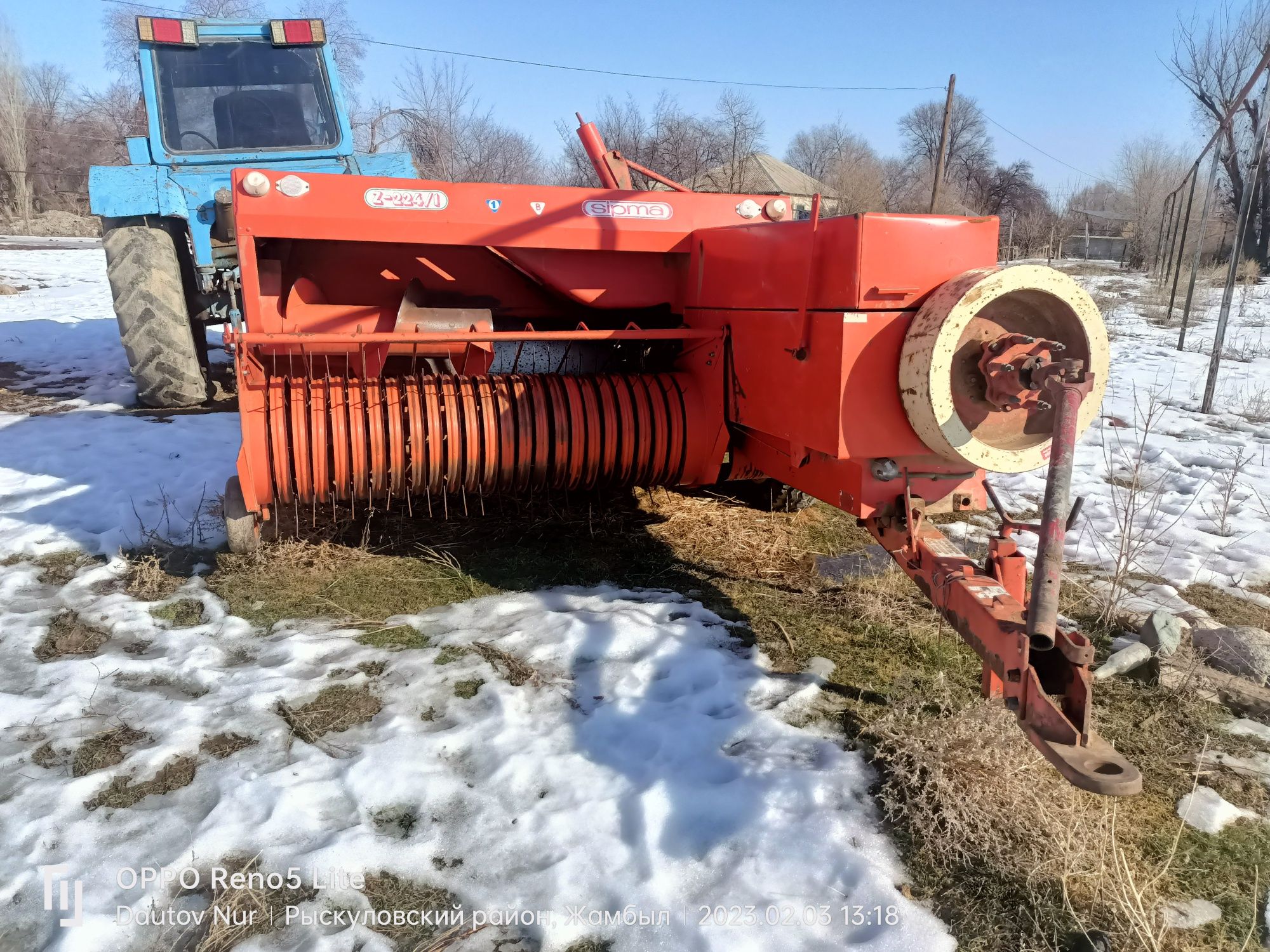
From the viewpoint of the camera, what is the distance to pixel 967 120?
5159cm

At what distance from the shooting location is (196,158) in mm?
5926

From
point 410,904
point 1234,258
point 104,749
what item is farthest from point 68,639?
point 1234,258

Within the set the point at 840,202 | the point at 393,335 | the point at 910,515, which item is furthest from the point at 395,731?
the point at 840,202

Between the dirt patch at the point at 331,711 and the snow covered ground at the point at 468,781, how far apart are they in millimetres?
31

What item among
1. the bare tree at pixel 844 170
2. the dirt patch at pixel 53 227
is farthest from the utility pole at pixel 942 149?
the dirt patch at pixel 53 227

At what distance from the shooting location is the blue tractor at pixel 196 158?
5.75m

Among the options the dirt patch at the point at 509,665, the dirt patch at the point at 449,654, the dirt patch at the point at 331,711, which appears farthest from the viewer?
the dirt patch at the point at 449,654

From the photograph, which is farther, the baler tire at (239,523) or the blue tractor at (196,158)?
the blue tractor at (196,158)

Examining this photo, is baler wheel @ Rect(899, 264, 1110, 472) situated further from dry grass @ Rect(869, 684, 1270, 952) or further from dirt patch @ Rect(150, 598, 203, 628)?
dirt patch @ Rect(150, 598, 203, 628)

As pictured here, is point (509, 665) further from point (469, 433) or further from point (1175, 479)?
point (1175, 479)

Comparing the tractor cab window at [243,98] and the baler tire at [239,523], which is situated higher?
the tractor cab window at [243,98]

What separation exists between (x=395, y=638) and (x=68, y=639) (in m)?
1.21

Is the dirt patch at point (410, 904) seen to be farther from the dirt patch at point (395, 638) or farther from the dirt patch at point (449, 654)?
the dirt patch at point (395, 638)

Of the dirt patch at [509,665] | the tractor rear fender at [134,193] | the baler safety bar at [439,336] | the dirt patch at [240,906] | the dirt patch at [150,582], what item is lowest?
the dirt patch at [240,906]
